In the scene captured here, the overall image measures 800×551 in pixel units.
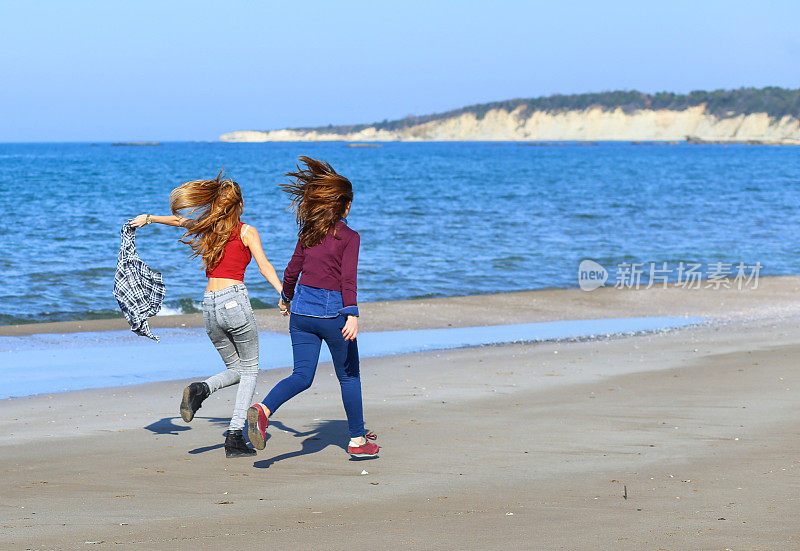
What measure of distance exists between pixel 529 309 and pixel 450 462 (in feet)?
28.1

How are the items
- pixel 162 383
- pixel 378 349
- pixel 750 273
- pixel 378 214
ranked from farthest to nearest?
1. pixel 378 214
2. pixel 750 273
3. pixel 378 349
4. pixel 162 383

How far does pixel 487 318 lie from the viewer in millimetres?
13062

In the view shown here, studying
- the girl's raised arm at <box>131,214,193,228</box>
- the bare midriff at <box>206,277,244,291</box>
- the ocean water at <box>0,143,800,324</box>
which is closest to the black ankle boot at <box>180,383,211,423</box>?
the bare midriff at <box>206,277,244,291</box>

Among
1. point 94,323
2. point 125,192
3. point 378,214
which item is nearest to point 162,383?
point 94,323

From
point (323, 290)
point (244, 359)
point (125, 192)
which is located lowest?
point (125, 192)

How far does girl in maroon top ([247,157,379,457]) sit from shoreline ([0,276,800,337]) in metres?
6.55

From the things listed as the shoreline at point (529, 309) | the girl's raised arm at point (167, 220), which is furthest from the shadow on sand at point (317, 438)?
the shoreline at point (529, 309)

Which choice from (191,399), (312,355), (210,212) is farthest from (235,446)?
(210,212)

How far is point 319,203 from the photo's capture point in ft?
17.3

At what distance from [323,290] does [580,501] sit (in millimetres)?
1838

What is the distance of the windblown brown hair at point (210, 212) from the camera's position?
5395 millimetres

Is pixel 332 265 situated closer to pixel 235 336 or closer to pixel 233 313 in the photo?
pixel 233 313

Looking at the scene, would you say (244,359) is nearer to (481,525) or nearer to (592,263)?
(481,525)

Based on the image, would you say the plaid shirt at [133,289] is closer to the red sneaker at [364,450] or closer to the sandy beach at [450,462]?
the sandy beach at [450,462]
